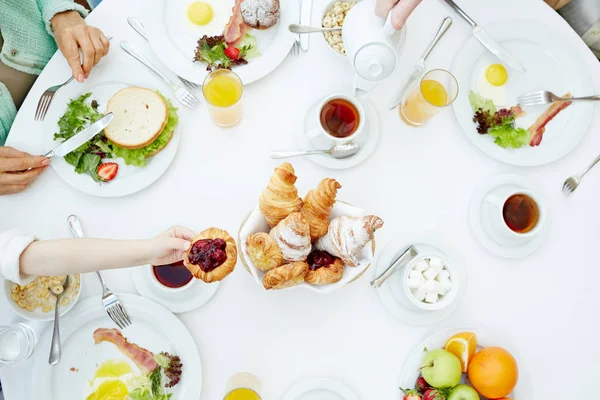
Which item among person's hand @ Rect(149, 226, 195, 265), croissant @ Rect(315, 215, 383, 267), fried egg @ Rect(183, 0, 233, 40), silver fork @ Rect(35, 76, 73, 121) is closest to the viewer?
croissant @ Rect(315, 215, 383, 267)

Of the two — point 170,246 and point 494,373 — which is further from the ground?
point 170,246

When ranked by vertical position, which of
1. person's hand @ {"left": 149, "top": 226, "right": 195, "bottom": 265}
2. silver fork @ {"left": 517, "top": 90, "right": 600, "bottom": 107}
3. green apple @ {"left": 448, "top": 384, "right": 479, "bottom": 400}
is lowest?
green apple @ {"left": 448, "top": 384, "right": 479, "bottom": 400}

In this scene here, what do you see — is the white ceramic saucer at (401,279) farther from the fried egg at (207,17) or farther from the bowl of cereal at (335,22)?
the fried egg at (207,17)

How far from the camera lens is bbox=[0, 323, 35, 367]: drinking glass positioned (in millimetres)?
1231

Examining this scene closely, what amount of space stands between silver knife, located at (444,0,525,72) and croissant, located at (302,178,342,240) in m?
Answer: 0.74

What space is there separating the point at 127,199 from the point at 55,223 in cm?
21

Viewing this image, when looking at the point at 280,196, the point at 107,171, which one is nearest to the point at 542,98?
the point at 280,196

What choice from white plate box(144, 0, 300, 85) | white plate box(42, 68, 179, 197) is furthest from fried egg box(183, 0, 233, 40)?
white plate box(42, 68, 179, 197)

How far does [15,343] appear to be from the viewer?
125cm

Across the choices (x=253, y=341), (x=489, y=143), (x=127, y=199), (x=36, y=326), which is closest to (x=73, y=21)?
(x=127, y=199)

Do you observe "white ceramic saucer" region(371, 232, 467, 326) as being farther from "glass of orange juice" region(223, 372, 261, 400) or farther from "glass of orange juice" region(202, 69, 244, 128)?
"glass of orange juice" region(202, 69, 244, 128)

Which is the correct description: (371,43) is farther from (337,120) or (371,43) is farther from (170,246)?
(170,246)

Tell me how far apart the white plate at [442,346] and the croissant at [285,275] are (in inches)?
18.5

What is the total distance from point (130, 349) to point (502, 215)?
1123 mm
